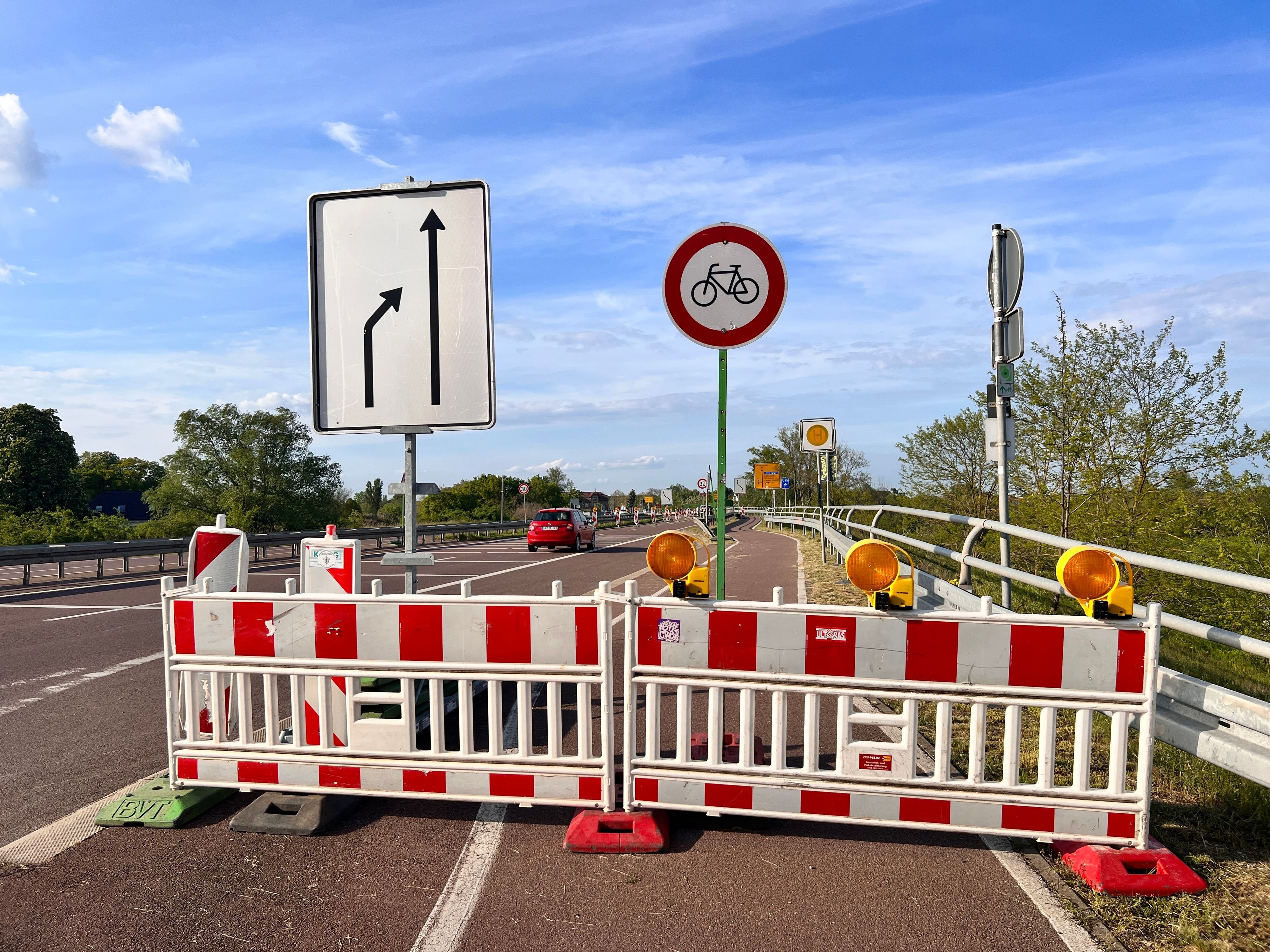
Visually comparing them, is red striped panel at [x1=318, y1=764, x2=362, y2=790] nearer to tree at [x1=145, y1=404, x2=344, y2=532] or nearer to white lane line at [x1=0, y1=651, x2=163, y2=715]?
white lane line at [x1=0, y1=651, x2=163, y2=715]

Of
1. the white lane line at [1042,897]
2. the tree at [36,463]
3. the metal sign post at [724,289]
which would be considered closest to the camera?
the white lane line at [1042,897]

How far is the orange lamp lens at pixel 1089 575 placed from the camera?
328 centimetres

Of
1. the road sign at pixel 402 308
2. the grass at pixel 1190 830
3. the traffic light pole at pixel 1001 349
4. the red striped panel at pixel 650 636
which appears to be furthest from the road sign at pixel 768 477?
the red striped panel at pixel 650 636

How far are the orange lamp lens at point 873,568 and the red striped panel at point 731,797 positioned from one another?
556 mm

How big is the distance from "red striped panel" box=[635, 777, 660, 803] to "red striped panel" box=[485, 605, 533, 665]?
22.6 inches

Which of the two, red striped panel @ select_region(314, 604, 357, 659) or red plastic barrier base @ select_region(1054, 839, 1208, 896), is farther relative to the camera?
red striped panel @ select_region(314, 604, 357, 659)

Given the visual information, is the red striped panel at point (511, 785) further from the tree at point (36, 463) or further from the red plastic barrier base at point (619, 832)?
the tree at point (36, 463)

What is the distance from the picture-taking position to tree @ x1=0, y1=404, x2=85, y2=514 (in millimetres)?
45906

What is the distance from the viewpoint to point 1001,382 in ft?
22.0


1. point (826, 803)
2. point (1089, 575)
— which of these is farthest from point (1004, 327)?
point (826, 803)

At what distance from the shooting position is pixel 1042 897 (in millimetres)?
3027

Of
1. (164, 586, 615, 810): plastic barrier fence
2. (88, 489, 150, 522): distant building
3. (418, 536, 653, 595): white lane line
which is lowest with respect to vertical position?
(88, 489, 150, 522): distant building

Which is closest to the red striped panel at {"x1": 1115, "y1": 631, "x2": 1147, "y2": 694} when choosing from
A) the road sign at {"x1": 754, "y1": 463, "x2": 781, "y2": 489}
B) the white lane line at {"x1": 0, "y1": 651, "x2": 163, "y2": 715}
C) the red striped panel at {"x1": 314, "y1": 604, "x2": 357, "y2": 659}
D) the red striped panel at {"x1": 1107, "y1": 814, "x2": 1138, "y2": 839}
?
the red striped panel at {"x1": 1107, "y1": 814, "x2": 1138, "y2": 839}

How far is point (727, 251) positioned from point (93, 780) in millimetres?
4594
